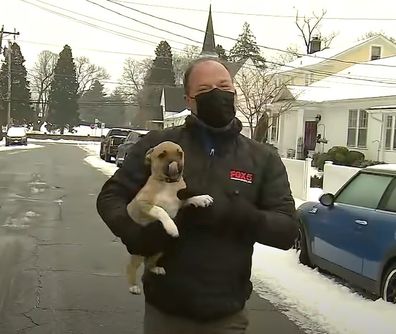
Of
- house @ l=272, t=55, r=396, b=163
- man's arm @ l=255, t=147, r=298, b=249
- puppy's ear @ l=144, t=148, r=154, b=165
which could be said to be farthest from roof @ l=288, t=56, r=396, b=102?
puppy's ear @ l=144, t=148, r=154, b=165

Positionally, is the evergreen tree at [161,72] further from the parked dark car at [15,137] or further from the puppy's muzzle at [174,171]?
the puppy's muzzle at [174,171]

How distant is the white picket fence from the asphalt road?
5888 mm

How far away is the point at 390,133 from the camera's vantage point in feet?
91.3

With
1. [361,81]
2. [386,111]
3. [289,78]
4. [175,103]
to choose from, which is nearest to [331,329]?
[386,111]

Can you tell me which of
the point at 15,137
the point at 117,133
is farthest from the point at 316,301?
the point at 15,137

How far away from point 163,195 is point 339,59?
4319cm

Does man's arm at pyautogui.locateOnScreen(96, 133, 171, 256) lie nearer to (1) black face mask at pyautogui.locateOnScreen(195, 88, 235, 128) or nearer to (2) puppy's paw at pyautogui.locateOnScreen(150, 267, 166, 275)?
(2) puppy's paw at pyautogui.locateOnScreen(150, 267, 166, 275)

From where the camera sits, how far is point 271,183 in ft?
8.65

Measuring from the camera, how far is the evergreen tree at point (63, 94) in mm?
97750

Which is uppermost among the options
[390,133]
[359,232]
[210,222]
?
[210,222]

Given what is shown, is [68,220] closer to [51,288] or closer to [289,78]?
[51,288]

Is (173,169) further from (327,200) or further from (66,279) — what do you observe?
(327,200)

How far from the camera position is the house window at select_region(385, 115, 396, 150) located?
27344 millimetres

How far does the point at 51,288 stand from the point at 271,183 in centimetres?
507
